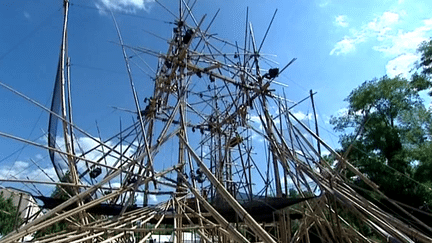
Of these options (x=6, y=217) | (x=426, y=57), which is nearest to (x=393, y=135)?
(x=426, y=57)

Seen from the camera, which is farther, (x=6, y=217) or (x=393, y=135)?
(x=6, y=217)

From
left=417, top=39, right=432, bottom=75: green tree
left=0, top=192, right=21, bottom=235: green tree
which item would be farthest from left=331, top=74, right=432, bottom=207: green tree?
left=0, top=192, right=21, bottom=235: green tree

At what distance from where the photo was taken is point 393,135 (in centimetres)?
1470

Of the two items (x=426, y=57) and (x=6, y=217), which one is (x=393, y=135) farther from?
(x=6, y=217)

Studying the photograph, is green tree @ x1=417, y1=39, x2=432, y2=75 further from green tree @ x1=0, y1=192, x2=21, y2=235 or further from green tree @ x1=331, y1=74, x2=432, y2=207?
green tree @ x1=0, y1=192, x2=21, y2=235

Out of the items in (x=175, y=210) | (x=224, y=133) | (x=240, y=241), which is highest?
(x=224, y=133)

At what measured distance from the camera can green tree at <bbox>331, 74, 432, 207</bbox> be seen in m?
13.1

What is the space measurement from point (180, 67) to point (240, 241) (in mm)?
6106

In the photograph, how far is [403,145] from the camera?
567 inches

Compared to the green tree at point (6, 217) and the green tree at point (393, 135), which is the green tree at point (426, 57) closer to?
the green tree at point (393, 135)

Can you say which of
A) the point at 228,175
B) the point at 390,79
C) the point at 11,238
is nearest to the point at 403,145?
the point at 390,79

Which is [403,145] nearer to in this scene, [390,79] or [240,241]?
[390,79]

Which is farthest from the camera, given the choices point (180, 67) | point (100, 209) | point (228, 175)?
point (228, 175)

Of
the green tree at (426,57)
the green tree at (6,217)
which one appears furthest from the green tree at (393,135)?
the green tree at (6,217)
